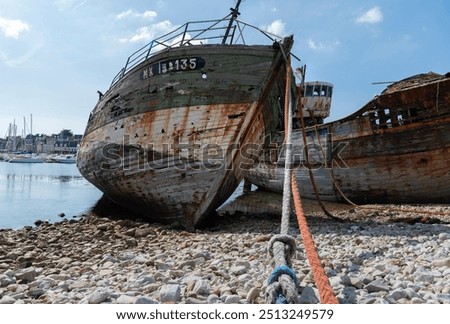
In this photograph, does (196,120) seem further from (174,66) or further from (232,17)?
(232,17)

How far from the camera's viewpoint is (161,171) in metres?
7.64

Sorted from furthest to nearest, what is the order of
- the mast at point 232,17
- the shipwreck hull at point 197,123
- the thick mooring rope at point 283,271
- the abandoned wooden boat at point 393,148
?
1. the abandoned wooden boat at point 393,148
2. the mast at point 232,17
3. the shipwreck hull at point 197,123
4. the thick mooring rope at point 283,271

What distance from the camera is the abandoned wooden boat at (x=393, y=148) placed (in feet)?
31.4

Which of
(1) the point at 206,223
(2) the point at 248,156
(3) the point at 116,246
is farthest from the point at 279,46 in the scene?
(3) the point at 116,246

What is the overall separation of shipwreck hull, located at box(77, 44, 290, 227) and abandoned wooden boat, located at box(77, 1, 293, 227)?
0.02m

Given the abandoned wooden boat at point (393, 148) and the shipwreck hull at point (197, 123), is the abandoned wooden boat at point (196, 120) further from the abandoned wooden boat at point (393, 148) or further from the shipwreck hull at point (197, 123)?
the abandoned wooden boat at point (393, 148)

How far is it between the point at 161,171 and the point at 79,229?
2.37 m

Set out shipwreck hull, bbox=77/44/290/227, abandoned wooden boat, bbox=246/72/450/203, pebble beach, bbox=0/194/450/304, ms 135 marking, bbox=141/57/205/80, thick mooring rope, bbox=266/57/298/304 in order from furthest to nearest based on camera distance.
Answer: abandoned wooden boat, bbox=246/72/450/203
ms 135 marking, bbox=141/57/205/80
shipwreck hull, bbox=77/44/290/227
pebble beach, bbox=0/194/450/304
thick mooring rope, bbox=266/57/298/304

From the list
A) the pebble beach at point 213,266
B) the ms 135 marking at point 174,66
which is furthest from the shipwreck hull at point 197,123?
the pebble beach at point 213,266

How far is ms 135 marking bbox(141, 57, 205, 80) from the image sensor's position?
25.0 feet

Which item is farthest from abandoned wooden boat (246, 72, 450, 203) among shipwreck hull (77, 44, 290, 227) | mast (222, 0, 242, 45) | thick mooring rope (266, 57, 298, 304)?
thick mooring rope (266, 57, 298, 304)

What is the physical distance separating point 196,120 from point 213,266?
3.97m

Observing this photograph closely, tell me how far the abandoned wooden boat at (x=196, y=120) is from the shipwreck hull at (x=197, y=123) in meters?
0.02

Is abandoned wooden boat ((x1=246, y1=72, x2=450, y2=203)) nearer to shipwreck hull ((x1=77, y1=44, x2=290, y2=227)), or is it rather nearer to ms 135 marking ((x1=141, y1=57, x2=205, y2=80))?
shipwreck hull ((x1=77, y1=44, x2=290, y2=227))
